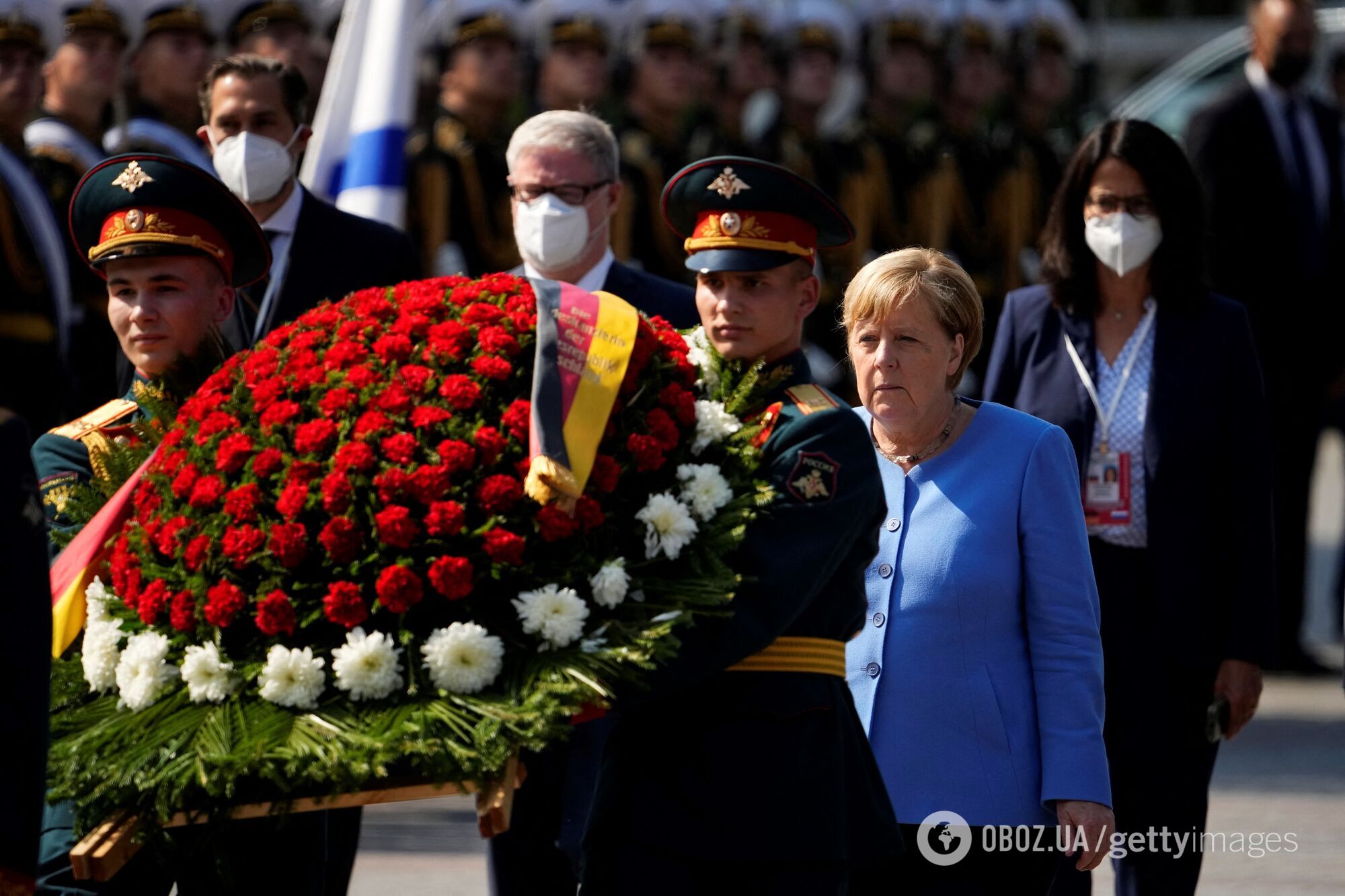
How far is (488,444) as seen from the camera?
371 cm

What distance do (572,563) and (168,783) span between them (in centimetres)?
72

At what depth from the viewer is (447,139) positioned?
1018cm

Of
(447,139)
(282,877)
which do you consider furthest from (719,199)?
(447,139)

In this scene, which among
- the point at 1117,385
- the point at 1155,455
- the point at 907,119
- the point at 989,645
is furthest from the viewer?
the point at 907,119

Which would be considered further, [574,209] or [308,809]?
[574,209]

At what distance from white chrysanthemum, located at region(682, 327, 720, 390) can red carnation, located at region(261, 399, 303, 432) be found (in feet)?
2.35

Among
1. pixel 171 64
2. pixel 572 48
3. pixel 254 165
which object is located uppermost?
pixel 572 48

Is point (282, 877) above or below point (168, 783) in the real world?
below

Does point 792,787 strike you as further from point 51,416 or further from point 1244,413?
point 51,416

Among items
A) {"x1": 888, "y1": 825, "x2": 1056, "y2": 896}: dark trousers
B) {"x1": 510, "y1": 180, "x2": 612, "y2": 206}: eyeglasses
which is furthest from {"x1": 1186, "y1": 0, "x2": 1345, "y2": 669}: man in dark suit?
{"x1": 888, "y1": 825, "x2": 1056, "y2": 896}: dark trousers

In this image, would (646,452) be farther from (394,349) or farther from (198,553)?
(198,553)

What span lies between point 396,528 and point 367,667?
228 millimetres

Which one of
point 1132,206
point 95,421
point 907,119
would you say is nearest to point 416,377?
point 95,421

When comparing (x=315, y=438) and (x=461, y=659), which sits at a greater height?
(x=315, y=438)
